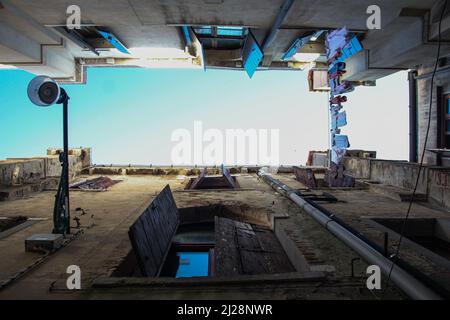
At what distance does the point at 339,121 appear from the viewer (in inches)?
434

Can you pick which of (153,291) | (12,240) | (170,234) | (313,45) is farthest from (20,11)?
(313,45)

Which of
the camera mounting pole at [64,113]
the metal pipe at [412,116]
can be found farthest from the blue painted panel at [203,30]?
Result: the metal pipe at [412,116]

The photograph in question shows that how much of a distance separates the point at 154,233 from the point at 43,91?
3335 mm

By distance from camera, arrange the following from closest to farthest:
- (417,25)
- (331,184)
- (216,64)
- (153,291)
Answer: (153,291), (417,25), (331,184), (216,64)

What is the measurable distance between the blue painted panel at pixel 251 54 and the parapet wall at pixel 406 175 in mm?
6353

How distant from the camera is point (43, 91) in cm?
554

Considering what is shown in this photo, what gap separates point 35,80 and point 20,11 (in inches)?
256

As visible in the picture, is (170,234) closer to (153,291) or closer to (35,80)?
(153,291)

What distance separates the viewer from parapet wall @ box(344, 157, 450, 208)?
8656 millimetres

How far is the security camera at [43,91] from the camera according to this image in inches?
214

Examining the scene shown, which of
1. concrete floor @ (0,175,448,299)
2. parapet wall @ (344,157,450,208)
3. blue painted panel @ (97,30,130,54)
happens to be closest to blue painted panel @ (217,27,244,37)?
blue painted panel @ (97,30,130,54)

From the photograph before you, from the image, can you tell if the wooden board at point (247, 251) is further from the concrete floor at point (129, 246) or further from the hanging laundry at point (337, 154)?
the hanging laundry at point (337, 154)

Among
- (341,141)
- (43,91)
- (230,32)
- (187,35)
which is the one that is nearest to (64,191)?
(43,91)

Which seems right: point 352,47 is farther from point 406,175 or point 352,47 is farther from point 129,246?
point 129,246
